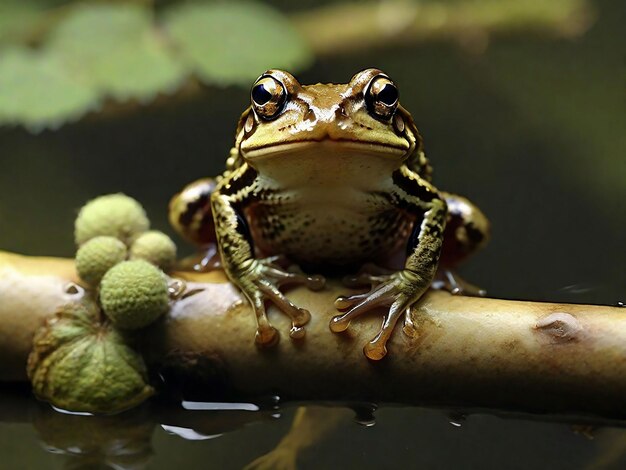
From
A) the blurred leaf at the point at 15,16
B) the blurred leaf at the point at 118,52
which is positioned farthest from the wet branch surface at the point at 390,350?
the blurred leaf at the point at 15,16

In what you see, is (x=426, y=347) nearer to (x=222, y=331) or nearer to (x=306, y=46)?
(x=222, y=331)

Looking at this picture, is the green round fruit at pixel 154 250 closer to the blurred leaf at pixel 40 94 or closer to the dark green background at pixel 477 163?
the dark green background at pixel 477 163

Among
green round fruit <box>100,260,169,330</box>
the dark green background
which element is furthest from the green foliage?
green round fruit <box>100,260,169,330</box>

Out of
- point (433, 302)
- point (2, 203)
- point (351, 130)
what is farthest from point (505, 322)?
point (2, 203)

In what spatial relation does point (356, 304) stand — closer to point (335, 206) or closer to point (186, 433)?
point (335, 206)

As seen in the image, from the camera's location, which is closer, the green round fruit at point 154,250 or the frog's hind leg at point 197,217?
the green round fruit at point 154,250

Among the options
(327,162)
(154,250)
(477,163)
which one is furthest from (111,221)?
(477,163)
